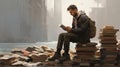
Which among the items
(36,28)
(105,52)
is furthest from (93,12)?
(105,52)

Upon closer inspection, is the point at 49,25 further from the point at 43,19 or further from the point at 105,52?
the point at 105,52

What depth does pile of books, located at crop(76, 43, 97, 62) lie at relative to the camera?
14.5 meters

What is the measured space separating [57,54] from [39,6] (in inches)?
3054

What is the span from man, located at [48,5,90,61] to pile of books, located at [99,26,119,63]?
77cm

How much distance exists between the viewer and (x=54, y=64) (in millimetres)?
14398

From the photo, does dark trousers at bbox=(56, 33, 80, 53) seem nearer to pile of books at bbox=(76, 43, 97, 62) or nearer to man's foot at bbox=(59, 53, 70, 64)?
man's foot at bbox=(59, 53, 70, 64)

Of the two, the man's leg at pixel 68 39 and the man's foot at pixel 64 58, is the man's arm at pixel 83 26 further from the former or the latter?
the man's foot at pixel 64 58

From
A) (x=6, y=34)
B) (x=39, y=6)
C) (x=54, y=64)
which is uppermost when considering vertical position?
(x=39, y=6)

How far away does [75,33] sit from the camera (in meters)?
14.6

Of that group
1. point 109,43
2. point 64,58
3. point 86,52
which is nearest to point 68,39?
point 64,58

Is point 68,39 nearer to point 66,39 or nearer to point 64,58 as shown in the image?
point 66,39

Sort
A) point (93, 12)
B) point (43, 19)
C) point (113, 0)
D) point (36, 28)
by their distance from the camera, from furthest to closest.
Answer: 1. point (36, 28)
2. point (43, 19)
3. point (113, 0)
4. point (93, 12)

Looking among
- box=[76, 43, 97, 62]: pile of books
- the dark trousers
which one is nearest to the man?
the dark trousers

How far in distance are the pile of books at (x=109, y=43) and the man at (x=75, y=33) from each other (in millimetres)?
772
